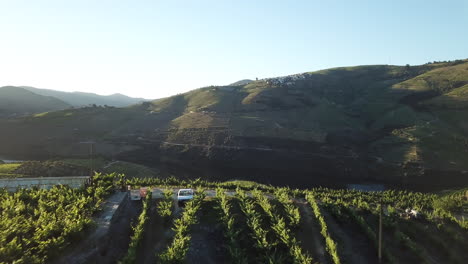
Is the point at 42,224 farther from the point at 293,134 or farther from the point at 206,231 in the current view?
the point at 293,134

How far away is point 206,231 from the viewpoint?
102ft

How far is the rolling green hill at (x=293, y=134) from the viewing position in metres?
95.4

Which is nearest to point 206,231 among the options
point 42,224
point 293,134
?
point 42,224

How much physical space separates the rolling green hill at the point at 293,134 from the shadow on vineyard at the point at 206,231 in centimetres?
4965

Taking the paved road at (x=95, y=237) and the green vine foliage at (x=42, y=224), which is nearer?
the green vine foliage at (x=42, y=224)

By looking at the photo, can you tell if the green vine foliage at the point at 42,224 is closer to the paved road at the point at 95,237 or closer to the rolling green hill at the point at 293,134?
the paved road at the point at 95,237

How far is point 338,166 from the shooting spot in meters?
97.3

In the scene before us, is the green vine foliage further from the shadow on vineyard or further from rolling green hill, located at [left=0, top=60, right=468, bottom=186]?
rolling green hill, located at [left=0, top=60, right=468, bottom=186]

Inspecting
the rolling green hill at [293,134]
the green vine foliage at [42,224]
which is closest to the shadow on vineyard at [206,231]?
the green vine foliage at [42,224]

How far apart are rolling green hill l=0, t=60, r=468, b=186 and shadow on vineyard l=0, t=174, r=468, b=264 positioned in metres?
49.7

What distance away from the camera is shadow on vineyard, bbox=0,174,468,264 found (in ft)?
69.3

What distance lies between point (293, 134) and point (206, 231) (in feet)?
315

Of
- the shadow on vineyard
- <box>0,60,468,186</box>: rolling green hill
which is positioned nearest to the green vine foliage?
the shadow on vineyard

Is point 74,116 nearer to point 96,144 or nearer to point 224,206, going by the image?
point 96,144
